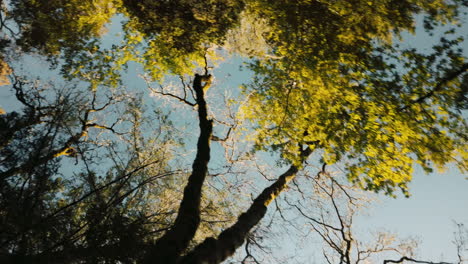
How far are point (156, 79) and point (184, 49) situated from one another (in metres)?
2.40

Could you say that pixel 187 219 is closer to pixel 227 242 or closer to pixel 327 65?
pixel 227 242

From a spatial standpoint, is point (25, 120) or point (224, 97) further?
point (224, 97)

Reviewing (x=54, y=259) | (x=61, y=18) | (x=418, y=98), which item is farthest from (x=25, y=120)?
(x=418, y=98)

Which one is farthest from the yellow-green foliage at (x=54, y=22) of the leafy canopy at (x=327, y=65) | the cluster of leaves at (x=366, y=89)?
the cluster of leaves at (x=366, y=89)

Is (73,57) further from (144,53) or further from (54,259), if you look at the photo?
(54,259)

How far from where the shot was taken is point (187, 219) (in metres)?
4.89

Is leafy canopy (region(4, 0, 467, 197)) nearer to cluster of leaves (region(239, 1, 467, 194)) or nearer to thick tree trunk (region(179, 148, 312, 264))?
cluster of leaves (region(239, 1, 467, 194))

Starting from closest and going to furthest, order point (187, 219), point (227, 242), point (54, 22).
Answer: point (187, 219) < point (227, 242) < point (54, 22)

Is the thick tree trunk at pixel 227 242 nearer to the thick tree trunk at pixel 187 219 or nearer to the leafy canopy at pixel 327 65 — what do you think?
the thick tree trunk at pixel 187 219

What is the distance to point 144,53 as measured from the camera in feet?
44.2

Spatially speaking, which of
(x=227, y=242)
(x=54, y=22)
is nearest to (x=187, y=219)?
(x=227, y=242)

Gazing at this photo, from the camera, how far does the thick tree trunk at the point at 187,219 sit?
4234 millimetres

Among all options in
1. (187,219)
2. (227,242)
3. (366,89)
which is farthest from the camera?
(366,89)

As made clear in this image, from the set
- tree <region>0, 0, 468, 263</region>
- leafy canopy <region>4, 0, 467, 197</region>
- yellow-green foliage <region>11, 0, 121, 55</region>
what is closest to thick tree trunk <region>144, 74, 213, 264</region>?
tree <region>0, 0, 468, 263</region>
